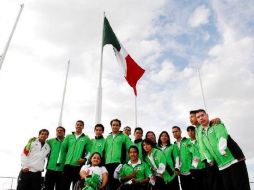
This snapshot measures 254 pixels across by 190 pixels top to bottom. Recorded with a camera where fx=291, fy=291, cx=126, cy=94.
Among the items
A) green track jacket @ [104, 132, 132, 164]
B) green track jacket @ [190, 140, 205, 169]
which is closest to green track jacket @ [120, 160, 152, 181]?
green track jacket @ [104, 132, 132, 164]

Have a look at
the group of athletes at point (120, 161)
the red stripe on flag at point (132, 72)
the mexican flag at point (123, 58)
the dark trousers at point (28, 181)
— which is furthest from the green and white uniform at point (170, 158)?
the red stripe on flag at point (132, 72)

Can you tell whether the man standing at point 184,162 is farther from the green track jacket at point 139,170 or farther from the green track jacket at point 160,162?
the green track jacket at point 139,170

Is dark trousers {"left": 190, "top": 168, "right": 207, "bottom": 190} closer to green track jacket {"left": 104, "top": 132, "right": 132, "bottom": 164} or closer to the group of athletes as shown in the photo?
the group of athletes

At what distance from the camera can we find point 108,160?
24.1 ft

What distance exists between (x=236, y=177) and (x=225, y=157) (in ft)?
1.31

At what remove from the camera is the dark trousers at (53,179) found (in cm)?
762

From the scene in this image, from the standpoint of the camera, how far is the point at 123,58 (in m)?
12.2

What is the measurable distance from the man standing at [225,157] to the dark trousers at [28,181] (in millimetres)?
4290

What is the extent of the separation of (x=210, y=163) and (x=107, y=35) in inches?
304

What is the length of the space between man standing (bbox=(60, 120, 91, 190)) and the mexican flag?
448 centimetres

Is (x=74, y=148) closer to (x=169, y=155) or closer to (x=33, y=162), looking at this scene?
(x=33, y=162)

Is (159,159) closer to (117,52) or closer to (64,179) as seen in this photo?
(64,179)

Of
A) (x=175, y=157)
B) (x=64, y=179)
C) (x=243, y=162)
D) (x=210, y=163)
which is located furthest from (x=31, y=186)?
(x=243, y=162)

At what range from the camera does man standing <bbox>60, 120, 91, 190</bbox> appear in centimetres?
747
